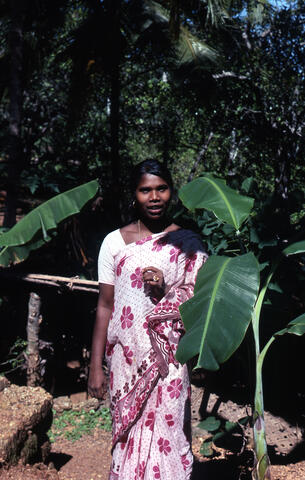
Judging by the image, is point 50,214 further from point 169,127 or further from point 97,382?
point 169,127

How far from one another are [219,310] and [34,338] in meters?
3.35

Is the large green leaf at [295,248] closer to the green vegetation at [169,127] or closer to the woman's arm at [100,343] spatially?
the green vegetation at [169,127]

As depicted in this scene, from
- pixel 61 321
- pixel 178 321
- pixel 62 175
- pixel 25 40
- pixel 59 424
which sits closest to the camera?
pixel 178 321

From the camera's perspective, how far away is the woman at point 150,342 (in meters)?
2.41

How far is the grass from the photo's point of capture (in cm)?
459

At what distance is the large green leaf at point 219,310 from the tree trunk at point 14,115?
13.1ft

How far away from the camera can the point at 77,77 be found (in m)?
8.60

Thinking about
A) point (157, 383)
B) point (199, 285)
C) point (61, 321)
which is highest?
point (199, 285)

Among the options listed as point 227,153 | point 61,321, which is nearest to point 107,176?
point 227,153

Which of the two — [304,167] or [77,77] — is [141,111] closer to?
[77,77]

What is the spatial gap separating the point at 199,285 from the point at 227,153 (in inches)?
288

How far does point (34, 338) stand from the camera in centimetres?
491

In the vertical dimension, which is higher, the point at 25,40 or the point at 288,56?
the point at 25,40

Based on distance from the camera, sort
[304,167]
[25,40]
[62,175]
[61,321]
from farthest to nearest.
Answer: [25,40] → [304,167] → [62,175] → [61,321]
